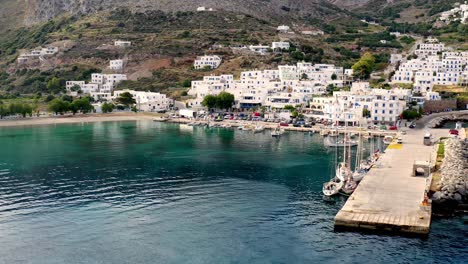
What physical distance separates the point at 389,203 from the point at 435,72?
6382 cm

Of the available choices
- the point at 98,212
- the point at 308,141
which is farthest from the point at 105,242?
the point at 308,141

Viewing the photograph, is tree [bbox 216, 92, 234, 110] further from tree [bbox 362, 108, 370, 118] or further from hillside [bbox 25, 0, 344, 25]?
hillside [bbox 25, 0, 344, 25]

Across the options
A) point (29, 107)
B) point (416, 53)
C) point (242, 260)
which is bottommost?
point (242, 260)

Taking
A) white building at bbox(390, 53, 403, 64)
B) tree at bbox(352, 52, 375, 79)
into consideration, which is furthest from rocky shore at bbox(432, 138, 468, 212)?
white building at bbox(390, 53, 403, 64)

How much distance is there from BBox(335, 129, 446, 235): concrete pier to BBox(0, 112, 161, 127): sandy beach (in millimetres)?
56492

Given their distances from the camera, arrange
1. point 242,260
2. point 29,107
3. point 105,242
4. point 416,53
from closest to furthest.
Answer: point 242,260 < point 105,242 < point 29,107 < point 416,53

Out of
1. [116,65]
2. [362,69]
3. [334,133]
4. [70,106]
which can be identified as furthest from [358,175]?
[116,65]

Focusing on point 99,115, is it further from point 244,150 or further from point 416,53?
point 416,53

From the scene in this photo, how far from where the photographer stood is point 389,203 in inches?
1388

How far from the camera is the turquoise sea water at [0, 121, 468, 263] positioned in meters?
29.0

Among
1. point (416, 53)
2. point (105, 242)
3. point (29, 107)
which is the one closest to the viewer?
point (105, 242)

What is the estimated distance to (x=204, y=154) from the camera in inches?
2295

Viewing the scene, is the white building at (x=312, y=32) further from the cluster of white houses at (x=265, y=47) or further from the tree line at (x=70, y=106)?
the tree line at (x=70, y=106)

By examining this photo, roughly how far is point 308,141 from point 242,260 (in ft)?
134
